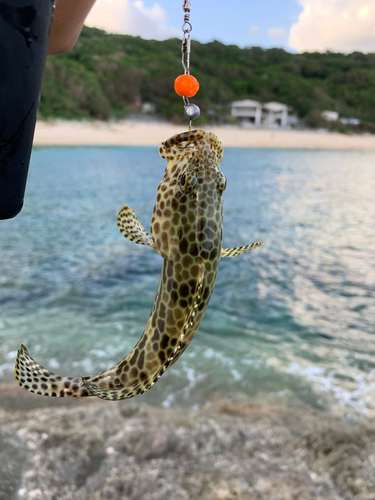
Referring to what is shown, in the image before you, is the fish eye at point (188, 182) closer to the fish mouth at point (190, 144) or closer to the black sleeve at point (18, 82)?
the fish mouth at point (190, 144)

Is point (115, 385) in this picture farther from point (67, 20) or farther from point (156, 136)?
point (156, 136)

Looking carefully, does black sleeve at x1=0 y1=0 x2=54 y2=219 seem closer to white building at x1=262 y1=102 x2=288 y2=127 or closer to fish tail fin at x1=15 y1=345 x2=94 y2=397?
fish tail fin at x1=15 y1=345 x2=94 y2=397

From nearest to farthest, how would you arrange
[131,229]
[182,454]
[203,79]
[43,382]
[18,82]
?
[18,82] < [43,382] < [131,229] < [182,454] < [203,79]

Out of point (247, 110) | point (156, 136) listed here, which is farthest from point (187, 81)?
point (247, 110)

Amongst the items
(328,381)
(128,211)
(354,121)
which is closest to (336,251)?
(328,381)

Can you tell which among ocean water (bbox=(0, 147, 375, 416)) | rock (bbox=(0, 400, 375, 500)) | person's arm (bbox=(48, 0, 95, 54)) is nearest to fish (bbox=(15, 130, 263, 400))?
person's arm (bbox=(48, 0, 95, 54))

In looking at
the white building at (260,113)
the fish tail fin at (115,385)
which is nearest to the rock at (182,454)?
the fish tail fin at (115,385)
